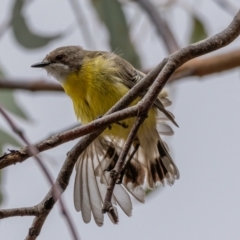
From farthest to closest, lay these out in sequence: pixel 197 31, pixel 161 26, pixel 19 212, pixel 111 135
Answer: pixel 197 31 → pixel 161 26 → pixel 111 135 → pixel 19 212

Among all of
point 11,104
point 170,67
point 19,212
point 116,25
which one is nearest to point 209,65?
point 116,25

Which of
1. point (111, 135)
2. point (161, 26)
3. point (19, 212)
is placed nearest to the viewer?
point (19, 212)

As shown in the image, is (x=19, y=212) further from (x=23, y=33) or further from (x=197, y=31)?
(x=197, y=31)

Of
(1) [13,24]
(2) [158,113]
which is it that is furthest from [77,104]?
(1) [13,24]

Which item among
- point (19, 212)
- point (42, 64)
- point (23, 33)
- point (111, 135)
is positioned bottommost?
point (19, 212)

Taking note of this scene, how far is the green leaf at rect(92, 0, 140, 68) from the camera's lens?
3760 mm

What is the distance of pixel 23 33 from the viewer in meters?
3.63

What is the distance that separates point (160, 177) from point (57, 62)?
0.77m

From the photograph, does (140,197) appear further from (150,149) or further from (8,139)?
(8,139)

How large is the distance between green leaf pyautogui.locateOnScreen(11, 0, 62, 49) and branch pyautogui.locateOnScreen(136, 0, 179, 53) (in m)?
0.62

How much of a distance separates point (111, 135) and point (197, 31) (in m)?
1.59

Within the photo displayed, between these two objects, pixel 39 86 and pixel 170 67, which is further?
pixel 39 86

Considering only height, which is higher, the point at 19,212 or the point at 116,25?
the point at 116,25

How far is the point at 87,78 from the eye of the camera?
2.95 metres
